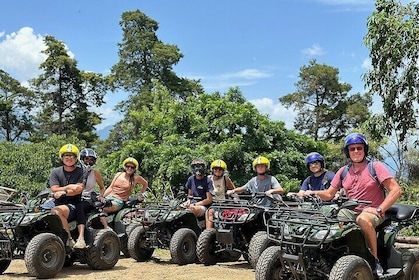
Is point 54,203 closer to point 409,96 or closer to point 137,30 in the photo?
point 409,96

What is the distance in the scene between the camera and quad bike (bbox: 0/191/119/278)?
25.3ft

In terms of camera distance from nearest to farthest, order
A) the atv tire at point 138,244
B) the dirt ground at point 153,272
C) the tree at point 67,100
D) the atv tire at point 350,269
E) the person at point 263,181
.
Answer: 1. the atv tire at point 350,269
2. the dirt ground at point 153,272
3. the person at point 263,181
4. the atv tire at point 138,244
5. the tree at point 67,100

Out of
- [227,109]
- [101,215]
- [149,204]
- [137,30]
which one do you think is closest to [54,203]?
[101,215]

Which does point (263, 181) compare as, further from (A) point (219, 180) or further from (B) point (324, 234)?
(B) point (324, 234)

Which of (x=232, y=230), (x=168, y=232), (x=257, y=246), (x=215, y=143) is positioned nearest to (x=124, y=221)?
(x=168, y=232)

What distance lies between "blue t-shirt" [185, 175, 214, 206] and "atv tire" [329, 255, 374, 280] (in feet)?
14.4

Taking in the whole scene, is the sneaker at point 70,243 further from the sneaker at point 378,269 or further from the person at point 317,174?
the sneaker at point 378,269

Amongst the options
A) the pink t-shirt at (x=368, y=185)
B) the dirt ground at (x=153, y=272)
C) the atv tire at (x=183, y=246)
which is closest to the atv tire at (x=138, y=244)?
the dirt ground at (x=153, y=272)

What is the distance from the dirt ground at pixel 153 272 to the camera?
8148 millimetres

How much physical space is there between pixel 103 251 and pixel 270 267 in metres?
3.56

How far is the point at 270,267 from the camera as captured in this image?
6.20 m

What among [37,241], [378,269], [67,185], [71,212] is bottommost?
[378,269]

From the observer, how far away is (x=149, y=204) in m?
10.5

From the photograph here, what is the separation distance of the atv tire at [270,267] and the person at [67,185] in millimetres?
3159
